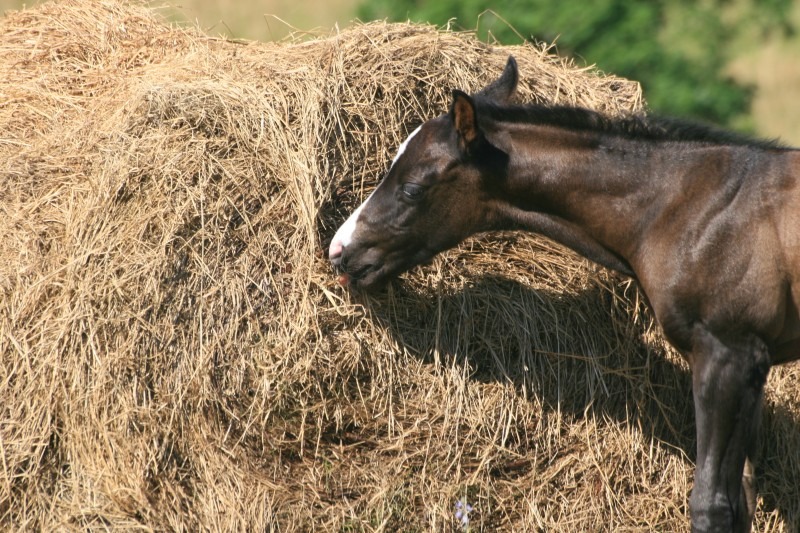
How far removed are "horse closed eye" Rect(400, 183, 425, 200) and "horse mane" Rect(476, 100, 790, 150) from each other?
1.63ft

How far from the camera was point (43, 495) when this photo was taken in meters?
4.65

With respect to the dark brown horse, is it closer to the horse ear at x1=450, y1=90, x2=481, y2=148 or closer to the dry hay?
the horse ear at x1=450, y1=90, x2=481, y2=148

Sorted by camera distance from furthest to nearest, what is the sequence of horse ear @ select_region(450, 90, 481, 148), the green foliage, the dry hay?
1. the green foliage
2. the dry hay
3. horse ear @ select_region(450, 90, 481, 148)

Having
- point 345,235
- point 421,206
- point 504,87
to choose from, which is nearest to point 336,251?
point 345,235

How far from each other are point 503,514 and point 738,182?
2.01m

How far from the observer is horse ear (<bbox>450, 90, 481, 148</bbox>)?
457cm

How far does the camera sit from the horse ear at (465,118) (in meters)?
4.57

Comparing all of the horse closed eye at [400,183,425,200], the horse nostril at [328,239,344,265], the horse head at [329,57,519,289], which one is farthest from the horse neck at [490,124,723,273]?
the horse nostril at [328,239,344,265]

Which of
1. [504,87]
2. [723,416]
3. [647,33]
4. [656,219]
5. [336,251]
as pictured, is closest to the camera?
[723,416]

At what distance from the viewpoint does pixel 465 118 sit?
469 centimetres

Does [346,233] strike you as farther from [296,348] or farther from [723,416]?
[723,416]

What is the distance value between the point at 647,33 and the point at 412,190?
7.69m

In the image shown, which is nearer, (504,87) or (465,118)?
(465,118)

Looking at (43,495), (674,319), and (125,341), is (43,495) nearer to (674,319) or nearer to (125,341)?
(125,341)
